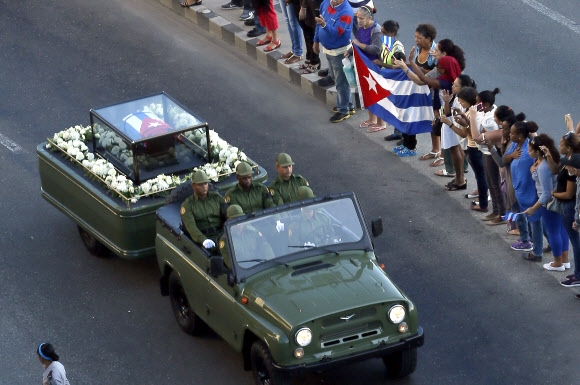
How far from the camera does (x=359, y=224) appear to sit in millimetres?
15219

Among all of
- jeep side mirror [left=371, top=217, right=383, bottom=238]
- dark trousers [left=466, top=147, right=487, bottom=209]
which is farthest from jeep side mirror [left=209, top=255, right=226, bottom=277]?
dark trousers [left=466, top=147, right=487, bottom=209]

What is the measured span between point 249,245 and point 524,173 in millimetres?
3793

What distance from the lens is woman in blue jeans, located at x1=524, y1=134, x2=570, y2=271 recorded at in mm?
16094

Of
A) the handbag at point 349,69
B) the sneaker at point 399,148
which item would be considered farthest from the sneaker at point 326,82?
the sneaker at point 399,148

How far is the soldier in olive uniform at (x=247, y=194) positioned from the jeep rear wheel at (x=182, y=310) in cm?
112

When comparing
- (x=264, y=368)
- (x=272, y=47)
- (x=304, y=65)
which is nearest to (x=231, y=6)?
(x=272, y=47)

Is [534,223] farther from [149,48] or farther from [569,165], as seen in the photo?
[149,48]

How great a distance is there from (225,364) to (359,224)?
2200 mm

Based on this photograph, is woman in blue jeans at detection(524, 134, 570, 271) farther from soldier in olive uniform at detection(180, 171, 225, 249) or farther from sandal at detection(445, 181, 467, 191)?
soldier in olive uniform at detection(180, 171, 225, 249)

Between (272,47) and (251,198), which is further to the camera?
(272,47)

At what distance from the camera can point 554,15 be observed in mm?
23328

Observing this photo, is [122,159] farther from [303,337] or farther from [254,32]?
[254,32]

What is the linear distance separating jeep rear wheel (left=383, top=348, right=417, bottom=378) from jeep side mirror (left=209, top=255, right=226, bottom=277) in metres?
1.99

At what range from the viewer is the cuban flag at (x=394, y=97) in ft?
64.3
